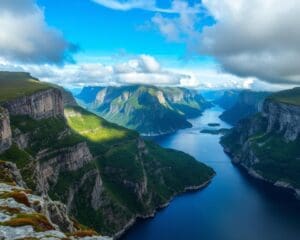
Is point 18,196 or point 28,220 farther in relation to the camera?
point 18,196

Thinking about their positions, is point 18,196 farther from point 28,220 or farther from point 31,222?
point 31,222

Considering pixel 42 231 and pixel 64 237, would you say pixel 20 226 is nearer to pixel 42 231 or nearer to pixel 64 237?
pixel 42 231

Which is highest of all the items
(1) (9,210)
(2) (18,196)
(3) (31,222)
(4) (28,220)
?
(4) (28,220)

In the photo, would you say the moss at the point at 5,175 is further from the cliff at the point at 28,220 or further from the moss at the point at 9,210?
the moss at the point at 9,210

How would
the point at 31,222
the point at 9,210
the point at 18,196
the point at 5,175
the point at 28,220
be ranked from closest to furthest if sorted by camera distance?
the point at 31,222 → the point at 28,220 → the point at 9,210 → the point at 18,196 → the point at 5,175

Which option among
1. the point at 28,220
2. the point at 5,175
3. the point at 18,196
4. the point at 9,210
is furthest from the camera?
the point at 5,175

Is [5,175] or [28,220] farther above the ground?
[28,220]

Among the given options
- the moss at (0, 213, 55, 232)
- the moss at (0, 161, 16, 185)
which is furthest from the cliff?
the moss at (0, 161, 16, 185)

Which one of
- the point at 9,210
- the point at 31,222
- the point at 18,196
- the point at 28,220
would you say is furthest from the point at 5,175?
the point at 31,222

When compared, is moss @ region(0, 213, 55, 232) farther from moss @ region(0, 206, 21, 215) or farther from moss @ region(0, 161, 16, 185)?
moss @ region(0, 161, 16, 185)

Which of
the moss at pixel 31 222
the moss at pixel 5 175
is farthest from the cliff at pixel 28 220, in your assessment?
the moss at pixel 5 175
